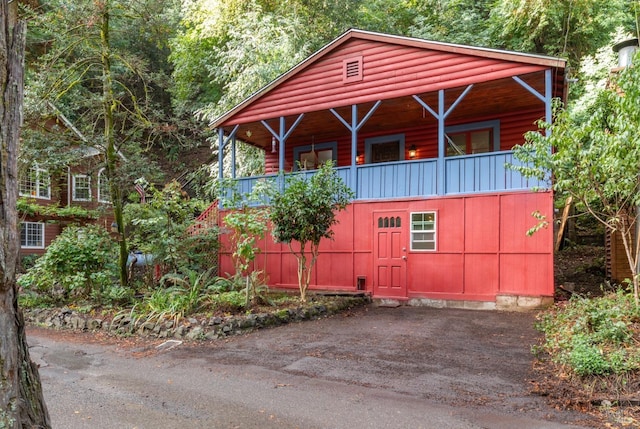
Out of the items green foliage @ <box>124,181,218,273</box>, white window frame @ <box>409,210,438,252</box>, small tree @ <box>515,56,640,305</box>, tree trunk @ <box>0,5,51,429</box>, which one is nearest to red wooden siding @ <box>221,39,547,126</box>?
white window frame @ <box>409,210,438,252</box>

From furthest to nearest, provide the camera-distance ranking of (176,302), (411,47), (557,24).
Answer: (557,24)
(411,47)
(176,302)

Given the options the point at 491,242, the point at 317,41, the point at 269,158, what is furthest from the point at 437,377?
the point at 317,41

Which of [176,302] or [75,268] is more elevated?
[75,268]

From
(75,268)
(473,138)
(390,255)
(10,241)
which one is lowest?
(75,268)

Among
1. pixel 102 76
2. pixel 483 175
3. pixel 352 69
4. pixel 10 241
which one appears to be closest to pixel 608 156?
pixel 483 175

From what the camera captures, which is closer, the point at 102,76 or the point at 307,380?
the point at 307,380

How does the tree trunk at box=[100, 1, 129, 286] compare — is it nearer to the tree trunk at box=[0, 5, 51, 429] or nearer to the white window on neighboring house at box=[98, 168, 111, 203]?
the white window on neighboring house at box=[98, 168, 111, 203]

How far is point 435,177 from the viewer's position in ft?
38.5

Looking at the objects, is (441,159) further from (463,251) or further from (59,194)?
(59,194)

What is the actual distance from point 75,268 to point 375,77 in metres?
9.32

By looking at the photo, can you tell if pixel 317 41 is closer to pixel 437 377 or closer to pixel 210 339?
A: pixel 210 339

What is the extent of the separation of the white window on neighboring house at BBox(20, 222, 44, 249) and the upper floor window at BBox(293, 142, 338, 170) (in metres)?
15.0

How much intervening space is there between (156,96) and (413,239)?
90.5 ft

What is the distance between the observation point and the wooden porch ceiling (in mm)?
11922
